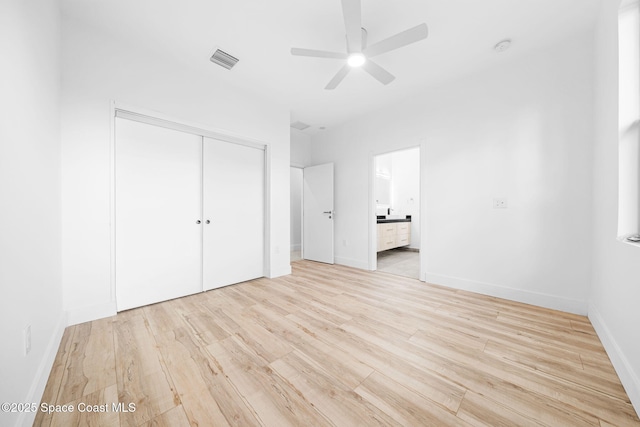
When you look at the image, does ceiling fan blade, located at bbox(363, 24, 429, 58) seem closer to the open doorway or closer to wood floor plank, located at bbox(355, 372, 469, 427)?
wood floor plank, located at bbox(355, 372, 469, 427)

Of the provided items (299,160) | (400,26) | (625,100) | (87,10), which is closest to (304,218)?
(299,160)

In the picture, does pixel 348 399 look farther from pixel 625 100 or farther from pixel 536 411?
pixel 625 100

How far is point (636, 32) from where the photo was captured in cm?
143

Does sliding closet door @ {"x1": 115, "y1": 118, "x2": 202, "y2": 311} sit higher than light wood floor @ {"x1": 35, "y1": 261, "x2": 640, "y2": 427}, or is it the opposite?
sliding closet door @ {"x1": 115, "y1": 118, "x2": 202, "y2": 311}

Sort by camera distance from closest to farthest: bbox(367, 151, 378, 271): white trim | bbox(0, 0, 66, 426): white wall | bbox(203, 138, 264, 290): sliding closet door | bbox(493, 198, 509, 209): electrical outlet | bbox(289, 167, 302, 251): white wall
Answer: bbox(0, 0, 66, 426): white wall
bbox(493, 198, 509, 209): electrical outlet
bbox(203, 138, 264, 290): sliding closet door
bbox(367, 151, 378, 271): white trim
bbox(289, 167, 302, 251): white wall

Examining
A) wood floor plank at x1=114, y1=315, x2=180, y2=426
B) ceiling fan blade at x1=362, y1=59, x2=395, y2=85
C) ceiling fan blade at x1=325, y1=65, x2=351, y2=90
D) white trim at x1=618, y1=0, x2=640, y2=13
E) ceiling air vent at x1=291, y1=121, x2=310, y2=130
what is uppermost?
ceiling air vent at x1=291, y1=121, x2=310, y2=130

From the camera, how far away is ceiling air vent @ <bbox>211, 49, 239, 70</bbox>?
234 centimetres

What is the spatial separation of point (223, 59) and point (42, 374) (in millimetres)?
2839

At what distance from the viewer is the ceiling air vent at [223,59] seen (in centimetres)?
234

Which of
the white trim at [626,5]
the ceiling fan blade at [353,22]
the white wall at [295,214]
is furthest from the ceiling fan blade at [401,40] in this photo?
the white wall at [295,214]

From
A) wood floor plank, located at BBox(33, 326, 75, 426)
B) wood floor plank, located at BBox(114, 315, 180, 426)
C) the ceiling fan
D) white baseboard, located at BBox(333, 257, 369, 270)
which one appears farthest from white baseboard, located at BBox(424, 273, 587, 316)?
wood floor plank, located at BBox(33, 326, 75, 426)

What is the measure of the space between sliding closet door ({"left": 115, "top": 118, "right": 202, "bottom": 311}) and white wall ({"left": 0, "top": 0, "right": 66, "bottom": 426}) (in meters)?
0.50

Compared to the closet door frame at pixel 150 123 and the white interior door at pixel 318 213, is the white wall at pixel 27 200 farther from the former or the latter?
the white interior door at pixel 318 213

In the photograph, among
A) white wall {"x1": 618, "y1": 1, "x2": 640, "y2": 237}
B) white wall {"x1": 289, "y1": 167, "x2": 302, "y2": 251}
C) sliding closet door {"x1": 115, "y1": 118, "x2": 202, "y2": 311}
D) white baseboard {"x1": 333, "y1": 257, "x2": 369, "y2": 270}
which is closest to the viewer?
white wall {"x1": 618, "y1": 1, "x2": 640, "y2": 237}
